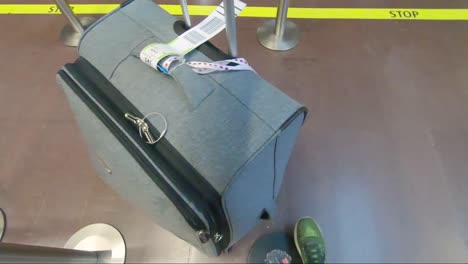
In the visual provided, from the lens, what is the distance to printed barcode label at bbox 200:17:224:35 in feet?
2.42

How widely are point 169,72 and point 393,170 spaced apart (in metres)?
0.91

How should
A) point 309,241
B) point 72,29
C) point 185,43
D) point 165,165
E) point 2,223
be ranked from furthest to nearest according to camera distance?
point 72,29 → point 2,223 → point 309,241 → point 185,43 → point 165,165

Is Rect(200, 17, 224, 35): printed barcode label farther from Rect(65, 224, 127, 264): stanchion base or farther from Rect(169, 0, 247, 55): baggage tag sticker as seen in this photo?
Rect(65, 224, 127, 264): stanchion base

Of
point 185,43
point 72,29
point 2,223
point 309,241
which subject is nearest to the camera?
point 185,43

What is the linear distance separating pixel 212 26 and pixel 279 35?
2.42 ft

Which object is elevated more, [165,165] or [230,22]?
[230,22]

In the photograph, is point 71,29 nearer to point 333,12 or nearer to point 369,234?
point 333,12

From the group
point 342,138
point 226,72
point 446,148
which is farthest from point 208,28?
point 446,148

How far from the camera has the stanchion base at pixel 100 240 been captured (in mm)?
986

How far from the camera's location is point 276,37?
142cm

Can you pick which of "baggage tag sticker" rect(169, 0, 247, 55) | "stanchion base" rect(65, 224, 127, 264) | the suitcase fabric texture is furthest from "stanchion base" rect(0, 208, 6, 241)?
"baggage tag sticker" rect(169, 0, 247, 55)

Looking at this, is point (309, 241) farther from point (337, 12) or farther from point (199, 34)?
point (337, 12)

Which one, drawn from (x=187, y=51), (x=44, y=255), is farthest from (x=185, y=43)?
(x=44, y=255)

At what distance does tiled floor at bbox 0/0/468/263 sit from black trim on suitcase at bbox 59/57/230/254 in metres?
0.43
